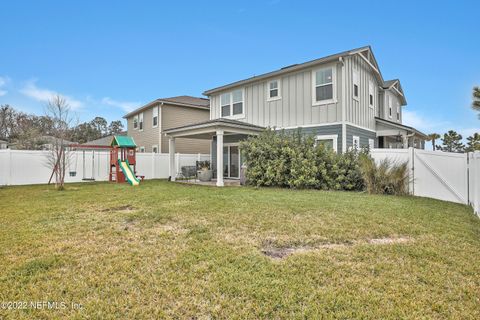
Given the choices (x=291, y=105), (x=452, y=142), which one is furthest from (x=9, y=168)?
(x=452, y=142)

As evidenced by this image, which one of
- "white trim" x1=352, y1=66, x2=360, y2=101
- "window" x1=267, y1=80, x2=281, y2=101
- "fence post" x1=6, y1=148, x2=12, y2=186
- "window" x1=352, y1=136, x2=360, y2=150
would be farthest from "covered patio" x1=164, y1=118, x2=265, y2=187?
"fence post" x1=6, y1=148, x2=12, y2=186

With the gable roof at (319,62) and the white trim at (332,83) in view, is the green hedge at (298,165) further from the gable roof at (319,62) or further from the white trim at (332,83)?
the gable roof at (319,62)

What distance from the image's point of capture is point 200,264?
9.74ft

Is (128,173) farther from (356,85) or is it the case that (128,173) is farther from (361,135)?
(356,85)

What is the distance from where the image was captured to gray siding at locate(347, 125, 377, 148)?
445 inches

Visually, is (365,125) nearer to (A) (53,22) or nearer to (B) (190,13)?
(B) (190,13)

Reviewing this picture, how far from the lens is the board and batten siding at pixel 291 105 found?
447 inches

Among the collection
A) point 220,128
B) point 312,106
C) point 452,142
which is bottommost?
point 220,128

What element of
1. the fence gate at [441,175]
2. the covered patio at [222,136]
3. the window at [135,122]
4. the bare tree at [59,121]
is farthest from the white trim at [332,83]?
the window at [135,122]

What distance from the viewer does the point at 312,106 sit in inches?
467

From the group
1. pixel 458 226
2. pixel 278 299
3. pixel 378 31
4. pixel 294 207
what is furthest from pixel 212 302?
pixel 378 31

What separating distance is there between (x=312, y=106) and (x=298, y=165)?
3373 mm

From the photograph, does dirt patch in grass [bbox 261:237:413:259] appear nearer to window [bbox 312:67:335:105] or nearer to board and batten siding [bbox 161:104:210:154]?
window [bbox 312:67:335:105]

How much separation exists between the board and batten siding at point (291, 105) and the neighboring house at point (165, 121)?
658cm
